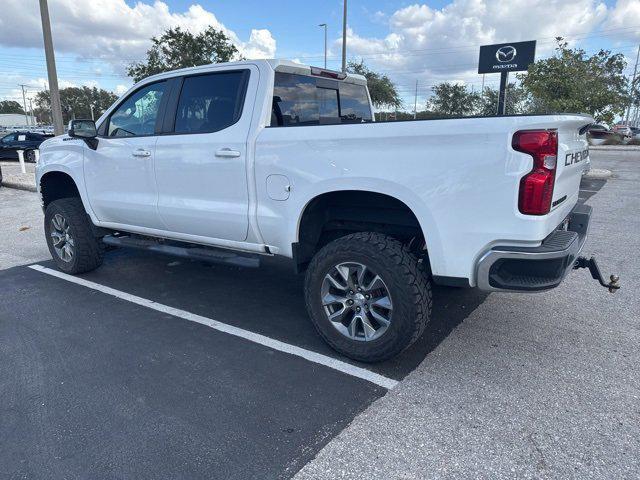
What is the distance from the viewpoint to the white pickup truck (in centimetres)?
261

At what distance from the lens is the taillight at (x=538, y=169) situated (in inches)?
97.7

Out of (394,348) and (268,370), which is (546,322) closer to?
(394,348)

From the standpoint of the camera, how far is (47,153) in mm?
5246

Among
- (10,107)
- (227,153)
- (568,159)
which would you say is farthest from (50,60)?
(10,107)

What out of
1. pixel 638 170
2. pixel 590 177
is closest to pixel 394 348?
pixel 590 177

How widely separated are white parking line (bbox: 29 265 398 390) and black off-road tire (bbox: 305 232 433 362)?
109 mm

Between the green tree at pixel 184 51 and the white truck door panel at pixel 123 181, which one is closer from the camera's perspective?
the white truck door panel at pixel 123 181

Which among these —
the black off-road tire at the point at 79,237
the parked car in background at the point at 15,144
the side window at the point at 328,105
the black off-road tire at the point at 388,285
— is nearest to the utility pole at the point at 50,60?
the parked car in background at the point at 15,144

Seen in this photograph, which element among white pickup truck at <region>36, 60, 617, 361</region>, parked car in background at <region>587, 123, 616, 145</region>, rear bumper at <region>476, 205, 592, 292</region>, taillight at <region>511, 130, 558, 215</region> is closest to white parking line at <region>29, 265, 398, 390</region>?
white pickup truck at <region>36, 60, 617, 361</region>

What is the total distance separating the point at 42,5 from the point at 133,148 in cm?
1089

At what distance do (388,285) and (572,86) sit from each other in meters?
14.4

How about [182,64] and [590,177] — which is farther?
[182,64]

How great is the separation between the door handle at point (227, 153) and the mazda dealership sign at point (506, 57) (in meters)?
12.3

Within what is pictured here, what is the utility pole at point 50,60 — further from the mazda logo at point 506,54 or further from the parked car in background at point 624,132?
the parked car in background at point 624,132
